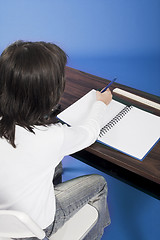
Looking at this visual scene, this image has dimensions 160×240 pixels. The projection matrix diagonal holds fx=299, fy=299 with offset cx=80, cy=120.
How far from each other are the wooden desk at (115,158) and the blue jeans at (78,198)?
83mm

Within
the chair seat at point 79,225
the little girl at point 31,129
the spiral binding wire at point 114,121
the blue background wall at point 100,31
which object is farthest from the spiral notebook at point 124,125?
the blue background wall at point 100,31

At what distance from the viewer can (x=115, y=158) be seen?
109 centimetres

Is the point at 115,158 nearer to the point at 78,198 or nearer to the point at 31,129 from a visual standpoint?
the point at 78,198

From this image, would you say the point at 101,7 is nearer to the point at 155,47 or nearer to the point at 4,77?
the point at 155,47

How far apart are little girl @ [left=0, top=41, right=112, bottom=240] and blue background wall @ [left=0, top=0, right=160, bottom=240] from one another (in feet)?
6.22

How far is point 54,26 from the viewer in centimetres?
300

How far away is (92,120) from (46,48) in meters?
0.36

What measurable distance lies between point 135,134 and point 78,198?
34 cm

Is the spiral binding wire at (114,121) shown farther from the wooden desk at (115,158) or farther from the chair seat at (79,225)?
the chair seat at (79,225)

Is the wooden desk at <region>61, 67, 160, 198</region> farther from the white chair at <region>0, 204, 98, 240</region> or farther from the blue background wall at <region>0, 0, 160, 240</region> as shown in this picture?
the blue background wall at <region>0, 0, 160, 240</region>

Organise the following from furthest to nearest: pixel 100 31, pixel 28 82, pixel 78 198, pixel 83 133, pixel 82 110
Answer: pixel 100 31 → pixel 82 110 → pixel 78 198 → pixel 83 133 → pixel 28 82

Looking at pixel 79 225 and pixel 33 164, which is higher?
pixel 33 164

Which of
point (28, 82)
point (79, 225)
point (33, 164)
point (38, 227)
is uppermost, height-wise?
point (28, 82)

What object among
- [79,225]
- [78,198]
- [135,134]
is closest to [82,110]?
[135,134]
